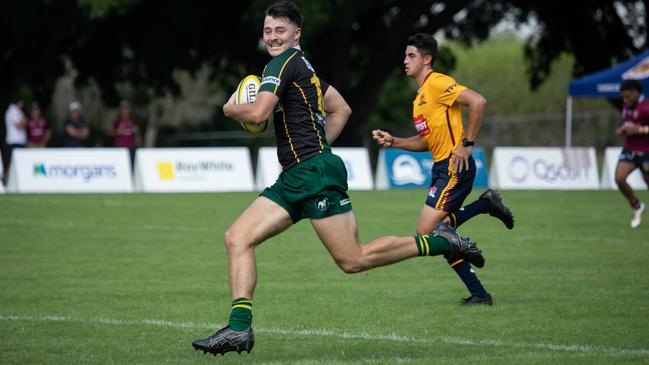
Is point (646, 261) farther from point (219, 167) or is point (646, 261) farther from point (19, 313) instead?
point (219, 167)

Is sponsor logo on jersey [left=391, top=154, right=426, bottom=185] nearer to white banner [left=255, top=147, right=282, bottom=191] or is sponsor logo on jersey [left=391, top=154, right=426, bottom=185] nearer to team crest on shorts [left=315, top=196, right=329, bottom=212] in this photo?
white banner [left=255, top=147, right=282, bottom=191]

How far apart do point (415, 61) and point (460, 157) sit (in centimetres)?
98

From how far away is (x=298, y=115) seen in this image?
7195 mm

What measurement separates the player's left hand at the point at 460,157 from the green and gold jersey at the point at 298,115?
9.32 ft

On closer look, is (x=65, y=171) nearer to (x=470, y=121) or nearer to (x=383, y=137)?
(x=470, y=121)

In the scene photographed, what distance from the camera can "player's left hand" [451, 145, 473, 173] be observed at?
988 centimetres

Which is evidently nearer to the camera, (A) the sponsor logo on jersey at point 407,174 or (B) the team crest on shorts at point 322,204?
(B) the team crest on shorts at point 322,204

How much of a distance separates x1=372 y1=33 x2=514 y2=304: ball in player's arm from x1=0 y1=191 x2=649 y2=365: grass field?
31.6 inches

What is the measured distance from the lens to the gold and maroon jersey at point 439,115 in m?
10.1

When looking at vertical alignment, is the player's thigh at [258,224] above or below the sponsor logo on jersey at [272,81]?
below

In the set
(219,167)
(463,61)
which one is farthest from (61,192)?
(463,61)

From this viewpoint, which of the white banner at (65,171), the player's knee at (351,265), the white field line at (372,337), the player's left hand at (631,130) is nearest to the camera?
the player's knee at (351,265)

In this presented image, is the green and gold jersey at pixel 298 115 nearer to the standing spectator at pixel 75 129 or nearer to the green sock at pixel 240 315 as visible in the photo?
the green sock at pixel 240 315

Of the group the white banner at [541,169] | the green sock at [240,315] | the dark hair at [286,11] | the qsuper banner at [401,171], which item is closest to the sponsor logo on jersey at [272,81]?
the dark hair at [286,11]
